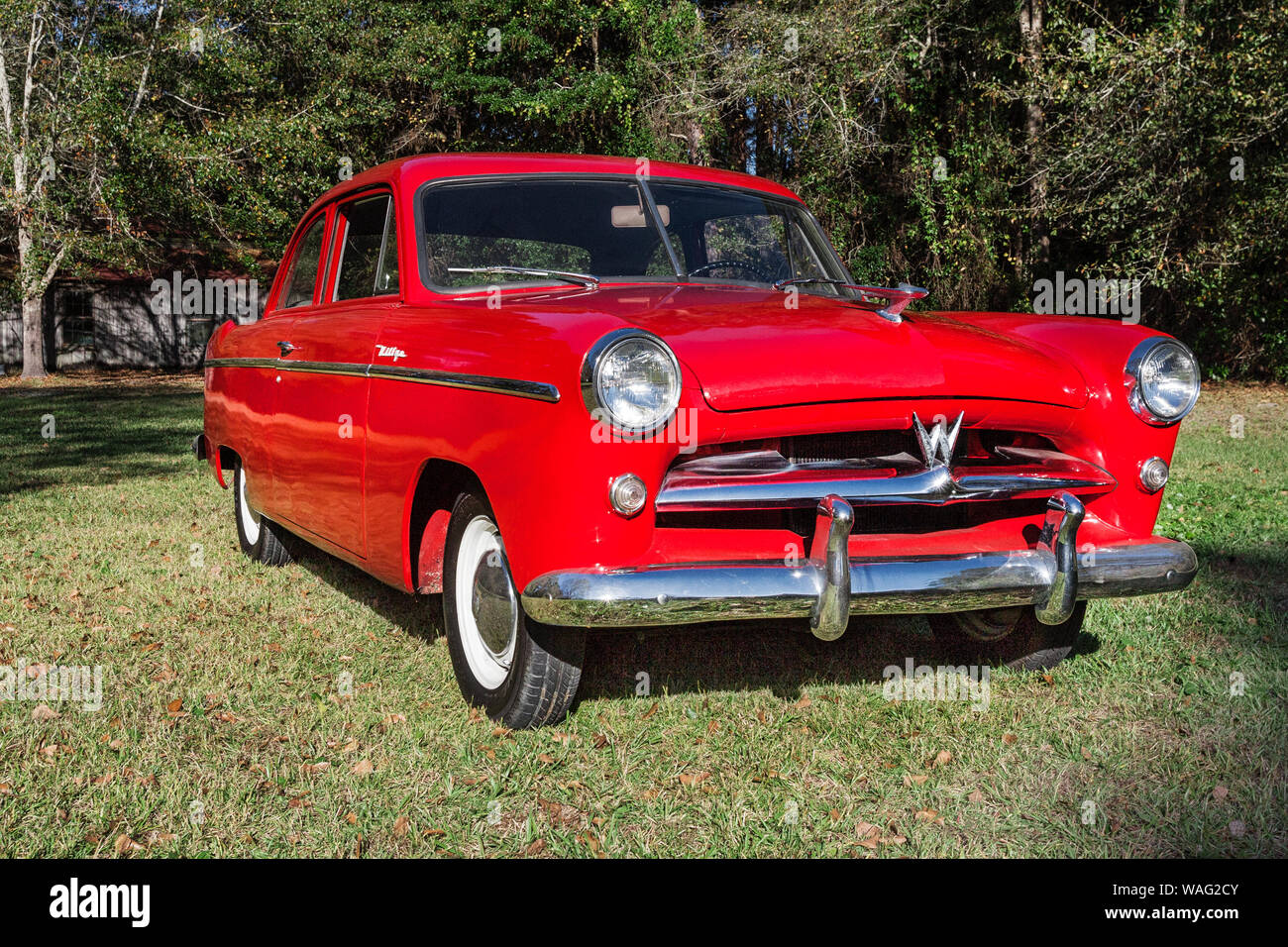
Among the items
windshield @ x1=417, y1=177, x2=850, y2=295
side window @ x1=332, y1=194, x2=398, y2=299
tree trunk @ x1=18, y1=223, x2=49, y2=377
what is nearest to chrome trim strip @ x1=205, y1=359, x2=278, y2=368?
side window @ x1=332, y1=194, x2=398, y2=299

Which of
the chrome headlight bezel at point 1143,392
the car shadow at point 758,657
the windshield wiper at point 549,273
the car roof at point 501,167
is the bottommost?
the car shadow at point 758,657

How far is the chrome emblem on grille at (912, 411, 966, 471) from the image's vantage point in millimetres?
3082

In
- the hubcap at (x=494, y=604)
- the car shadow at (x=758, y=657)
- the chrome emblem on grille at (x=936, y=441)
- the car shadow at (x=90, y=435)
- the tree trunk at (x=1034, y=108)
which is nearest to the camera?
the chrome emblem on grille at (x=936, y=441)

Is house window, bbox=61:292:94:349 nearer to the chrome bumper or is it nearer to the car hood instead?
the car hood

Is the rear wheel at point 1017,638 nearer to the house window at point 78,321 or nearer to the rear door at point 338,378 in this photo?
the rear door at point 338,378

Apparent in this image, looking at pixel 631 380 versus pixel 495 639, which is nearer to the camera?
pixel 631 380

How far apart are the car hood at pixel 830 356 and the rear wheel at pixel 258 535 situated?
2929 millimetres

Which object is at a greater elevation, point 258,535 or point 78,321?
point 78,321

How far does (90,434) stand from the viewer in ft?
40.4

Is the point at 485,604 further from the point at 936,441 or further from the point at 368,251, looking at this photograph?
the point at 368,251

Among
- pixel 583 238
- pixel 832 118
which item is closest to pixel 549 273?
pixel 583 238

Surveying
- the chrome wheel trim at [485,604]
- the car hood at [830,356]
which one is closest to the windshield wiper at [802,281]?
the car hood at [830,356]

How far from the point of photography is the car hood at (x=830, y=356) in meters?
2.96

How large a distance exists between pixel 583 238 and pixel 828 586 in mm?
1750
